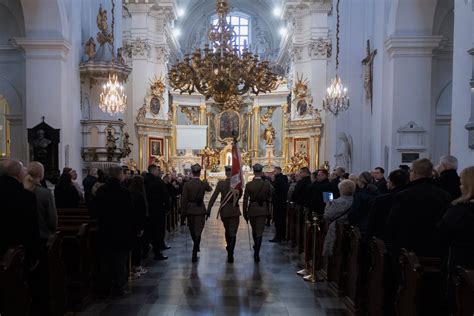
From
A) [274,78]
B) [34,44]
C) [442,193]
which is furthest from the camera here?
[274,78]

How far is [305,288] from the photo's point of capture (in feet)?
22.9

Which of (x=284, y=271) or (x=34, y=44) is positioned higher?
(x=34, y=44)

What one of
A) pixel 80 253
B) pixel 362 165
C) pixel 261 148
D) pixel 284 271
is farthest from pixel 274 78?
pixel 261 148

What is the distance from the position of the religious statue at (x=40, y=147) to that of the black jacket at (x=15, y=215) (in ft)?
27.6

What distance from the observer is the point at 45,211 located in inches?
201

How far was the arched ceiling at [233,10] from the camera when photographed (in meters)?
34.6

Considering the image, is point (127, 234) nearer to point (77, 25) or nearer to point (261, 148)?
point (77, 25)

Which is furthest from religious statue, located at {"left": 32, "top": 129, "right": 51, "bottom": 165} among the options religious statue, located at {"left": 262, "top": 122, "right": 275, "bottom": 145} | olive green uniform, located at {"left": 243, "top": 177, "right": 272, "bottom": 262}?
religious statue, located at {"left": 262, "top": 122, "right": 275, "bottom": 145}

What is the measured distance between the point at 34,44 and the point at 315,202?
28.0ft

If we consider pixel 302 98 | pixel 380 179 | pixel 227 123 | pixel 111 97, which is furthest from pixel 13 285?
pixel 227 123

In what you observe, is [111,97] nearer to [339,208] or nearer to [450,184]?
[339,208]

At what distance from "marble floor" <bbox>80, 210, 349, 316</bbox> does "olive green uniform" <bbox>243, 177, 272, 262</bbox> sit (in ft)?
1.62

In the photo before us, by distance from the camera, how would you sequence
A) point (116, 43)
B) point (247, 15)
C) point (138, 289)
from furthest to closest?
1. point (247, 15)
2. point (116, 43)
3. point (138, 289)

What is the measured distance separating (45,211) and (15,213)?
972mm
